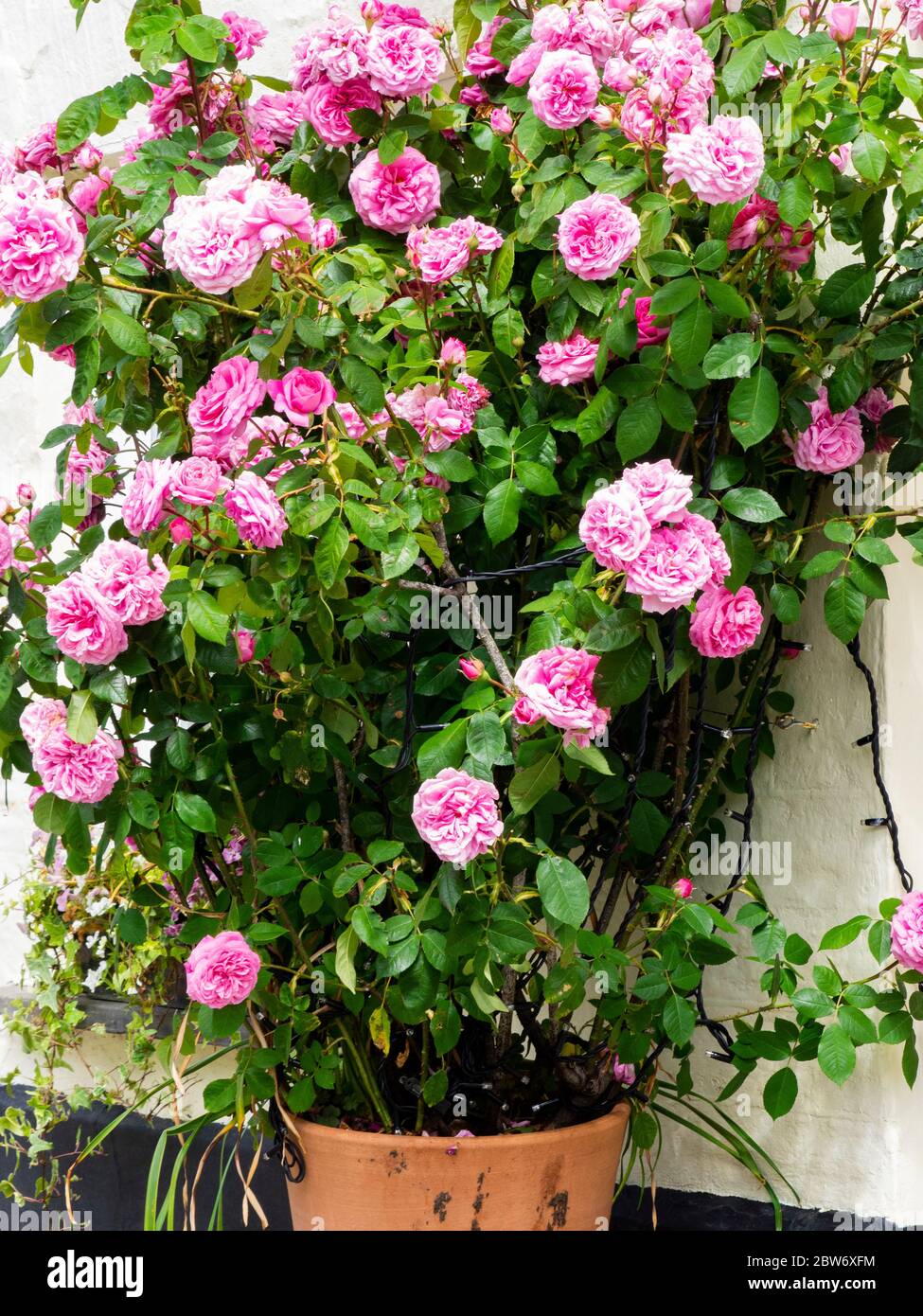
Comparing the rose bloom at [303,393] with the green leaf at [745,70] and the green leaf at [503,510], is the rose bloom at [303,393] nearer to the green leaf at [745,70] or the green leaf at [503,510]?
the green leaf at [503,510]

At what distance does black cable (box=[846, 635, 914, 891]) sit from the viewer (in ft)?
6.36

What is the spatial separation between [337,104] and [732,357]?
0.73m

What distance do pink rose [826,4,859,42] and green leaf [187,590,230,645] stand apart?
1036mm

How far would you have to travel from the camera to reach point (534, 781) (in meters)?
1.52

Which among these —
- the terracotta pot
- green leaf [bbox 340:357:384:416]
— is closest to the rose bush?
green leaf [bbox 340:357:384:416]

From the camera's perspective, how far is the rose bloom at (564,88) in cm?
161

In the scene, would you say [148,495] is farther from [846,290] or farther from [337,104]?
[846,290]

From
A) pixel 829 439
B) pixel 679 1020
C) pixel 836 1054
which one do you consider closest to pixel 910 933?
pixel 836 1054

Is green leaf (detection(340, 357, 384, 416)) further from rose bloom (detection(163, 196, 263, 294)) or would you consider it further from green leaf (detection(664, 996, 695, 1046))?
green leaf (detection(664, 996, 695, 1046))

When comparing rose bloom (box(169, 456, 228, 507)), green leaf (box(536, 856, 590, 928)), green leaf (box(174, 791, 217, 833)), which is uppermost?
rose bloom (box(169, 456, 228, 507))

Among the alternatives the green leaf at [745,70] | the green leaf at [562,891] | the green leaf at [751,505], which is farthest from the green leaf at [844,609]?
the green leaf at [745,70]

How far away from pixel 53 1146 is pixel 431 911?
1.99 m
